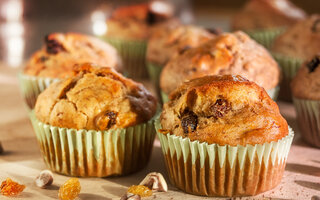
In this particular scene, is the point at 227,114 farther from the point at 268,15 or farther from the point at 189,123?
the point at 268,15

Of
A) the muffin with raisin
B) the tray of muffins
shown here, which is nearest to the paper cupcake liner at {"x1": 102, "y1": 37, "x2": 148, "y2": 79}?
the tray of muffins

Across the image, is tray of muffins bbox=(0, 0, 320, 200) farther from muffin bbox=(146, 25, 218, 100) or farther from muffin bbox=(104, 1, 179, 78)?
muffin bbox=(104, 1, 179, 78)

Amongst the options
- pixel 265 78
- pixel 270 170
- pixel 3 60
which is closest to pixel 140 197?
pixel 270 170

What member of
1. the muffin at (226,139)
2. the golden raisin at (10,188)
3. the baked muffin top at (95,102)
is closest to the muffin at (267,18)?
the baked muffin top at (95,102)

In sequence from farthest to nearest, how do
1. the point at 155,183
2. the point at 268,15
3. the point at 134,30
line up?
the point at 268,15 → the point at 134,30 → the point at 155,183

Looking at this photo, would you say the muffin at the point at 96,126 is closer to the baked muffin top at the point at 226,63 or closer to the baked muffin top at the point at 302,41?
the baked muffin top at the point at 226,63

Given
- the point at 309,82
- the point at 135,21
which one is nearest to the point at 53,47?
the point at 135,21
